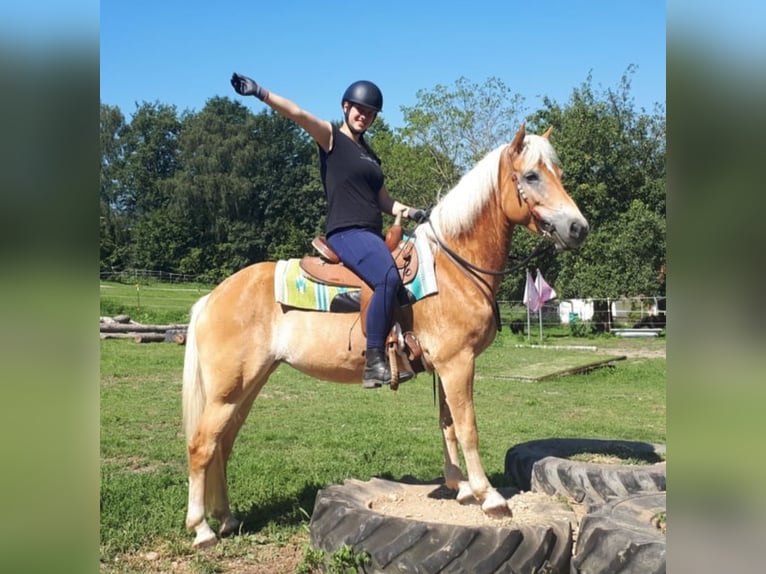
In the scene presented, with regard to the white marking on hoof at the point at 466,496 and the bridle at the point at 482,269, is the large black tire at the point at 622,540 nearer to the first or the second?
the white marking on hoof at the point at 466,496

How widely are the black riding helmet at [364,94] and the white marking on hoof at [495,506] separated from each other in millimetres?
2738

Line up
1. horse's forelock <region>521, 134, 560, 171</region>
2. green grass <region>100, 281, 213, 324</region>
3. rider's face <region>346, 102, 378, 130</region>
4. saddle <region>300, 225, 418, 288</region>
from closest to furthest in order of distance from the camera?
horse's forelock <region>521, 134, 560, 171</region> → rider's face <region>346, 102, 378, 130</region> → saddle <region>300, 225, 418, 288</region> → green grass <region>100, 281, 213, 324</region>

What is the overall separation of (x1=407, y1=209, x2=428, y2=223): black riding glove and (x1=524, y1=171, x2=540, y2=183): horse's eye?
0.89 m

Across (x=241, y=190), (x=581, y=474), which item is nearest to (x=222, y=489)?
(x=581, y=474)

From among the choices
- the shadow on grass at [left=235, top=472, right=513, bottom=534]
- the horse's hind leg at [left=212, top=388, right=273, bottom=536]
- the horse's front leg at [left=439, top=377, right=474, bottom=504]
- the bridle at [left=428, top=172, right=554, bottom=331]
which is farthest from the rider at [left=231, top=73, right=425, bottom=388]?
the shadow on grass at [left=235, top=472, right=513, bottom=534]

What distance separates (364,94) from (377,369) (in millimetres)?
1829

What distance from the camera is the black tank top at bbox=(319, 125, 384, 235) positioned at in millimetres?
4145

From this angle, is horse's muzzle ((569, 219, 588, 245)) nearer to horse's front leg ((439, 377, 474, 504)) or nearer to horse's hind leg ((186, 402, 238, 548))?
horse's front leg ((439, 377, 474, 504))

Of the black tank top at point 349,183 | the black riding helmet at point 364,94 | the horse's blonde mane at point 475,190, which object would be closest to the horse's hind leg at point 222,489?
the black tank top at point 349,183

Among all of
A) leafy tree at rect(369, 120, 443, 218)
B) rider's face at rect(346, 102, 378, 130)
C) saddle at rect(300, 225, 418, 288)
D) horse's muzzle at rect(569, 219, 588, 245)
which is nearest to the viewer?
horse's muzzle at rect(569, 219, 588, 245)

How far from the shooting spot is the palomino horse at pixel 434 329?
4016 mm
